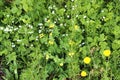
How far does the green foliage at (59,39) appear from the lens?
344 cm

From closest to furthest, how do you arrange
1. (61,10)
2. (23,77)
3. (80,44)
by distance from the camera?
(23,77) → (80,44) → (61,10)

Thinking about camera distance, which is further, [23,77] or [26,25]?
[26,25]

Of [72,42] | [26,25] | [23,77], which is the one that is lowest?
[23,77]

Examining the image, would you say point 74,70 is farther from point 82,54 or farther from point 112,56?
point 112,56

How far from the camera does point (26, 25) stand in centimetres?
376

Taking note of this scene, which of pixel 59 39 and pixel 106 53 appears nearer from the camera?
pixel 106 53

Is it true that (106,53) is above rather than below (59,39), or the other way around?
below

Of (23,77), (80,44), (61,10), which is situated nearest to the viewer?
(23,77)

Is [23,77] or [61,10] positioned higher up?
[61,10]

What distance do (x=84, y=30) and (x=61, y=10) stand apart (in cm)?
36

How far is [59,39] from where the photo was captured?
3676 mm

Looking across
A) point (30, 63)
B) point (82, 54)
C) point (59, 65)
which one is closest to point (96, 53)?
point (82, 54)

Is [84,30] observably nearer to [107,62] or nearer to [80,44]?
[80,44]

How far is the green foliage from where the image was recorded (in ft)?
11.3
